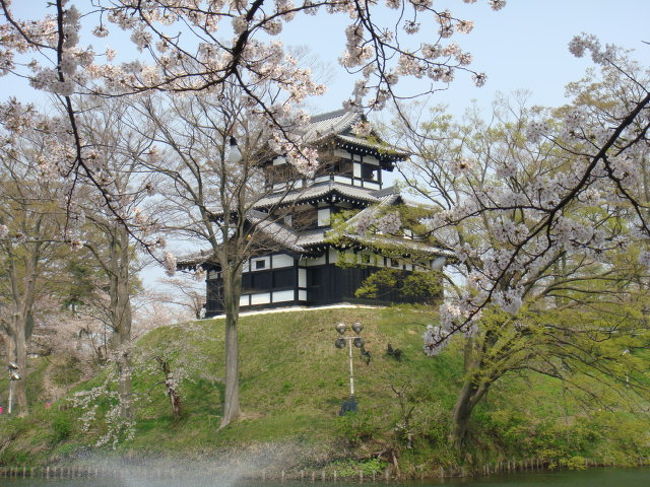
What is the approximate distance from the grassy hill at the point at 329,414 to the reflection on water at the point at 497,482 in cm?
62

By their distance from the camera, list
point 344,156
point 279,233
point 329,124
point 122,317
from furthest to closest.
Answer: point 329,124 < point 344,156 < point 279,233 < point 122,317

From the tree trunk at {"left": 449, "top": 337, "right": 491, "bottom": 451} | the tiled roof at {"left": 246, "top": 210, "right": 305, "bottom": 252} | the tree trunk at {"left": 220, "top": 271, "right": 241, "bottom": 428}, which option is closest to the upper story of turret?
the tiled roof at {"left": 246, "top": 210, "right": 305, "bottom": 252}

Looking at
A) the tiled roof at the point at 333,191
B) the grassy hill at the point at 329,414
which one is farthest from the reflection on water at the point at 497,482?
the tiled roof at the point at 333,191

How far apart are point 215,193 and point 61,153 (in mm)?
18727

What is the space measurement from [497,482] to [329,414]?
5623mm

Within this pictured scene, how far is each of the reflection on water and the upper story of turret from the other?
46.8 feet

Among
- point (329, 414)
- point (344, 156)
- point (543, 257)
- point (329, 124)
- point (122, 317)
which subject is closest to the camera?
point (543, 257)

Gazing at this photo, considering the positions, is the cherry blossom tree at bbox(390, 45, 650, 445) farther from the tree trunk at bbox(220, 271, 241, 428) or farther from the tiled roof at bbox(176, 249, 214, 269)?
the tiled roof at bbox(176, 249, 214, 269)

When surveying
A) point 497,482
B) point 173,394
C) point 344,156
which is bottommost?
point 497,482

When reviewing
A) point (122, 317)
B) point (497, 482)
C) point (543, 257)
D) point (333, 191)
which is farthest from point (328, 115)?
point (543, 257)

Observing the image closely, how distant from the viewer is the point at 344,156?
31.6m

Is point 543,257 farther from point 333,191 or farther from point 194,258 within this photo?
point 194,258

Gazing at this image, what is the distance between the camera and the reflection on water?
1616cm

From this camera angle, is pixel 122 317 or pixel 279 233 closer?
pixel 122 317
